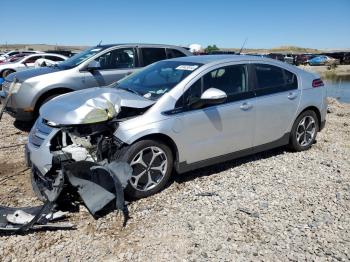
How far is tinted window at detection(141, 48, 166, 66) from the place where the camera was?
8414mm

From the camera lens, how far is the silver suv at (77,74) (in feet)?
23.7

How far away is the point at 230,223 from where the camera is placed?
3.96 m

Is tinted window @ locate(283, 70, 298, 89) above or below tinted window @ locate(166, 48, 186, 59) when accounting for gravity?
below

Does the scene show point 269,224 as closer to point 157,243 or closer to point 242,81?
point 157,243

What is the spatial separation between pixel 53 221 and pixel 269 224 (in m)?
2.29

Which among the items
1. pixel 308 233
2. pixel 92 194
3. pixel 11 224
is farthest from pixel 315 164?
pixel 11 224

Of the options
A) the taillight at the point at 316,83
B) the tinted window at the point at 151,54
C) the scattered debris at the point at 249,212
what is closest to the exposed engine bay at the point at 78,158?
the scattered debris at the point at 249,212

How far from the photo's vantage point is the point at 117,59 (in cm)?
815

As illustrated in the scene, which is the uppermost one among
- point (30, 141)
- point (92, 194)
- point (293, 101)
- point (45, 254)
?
point (293, 101)

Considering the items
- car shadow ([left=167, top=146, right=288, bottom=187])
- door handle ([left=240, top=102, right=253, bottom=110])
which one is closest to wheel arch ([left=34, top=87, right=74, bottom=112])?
car shadow ([left=167, top=146, right=288, bottom=187])

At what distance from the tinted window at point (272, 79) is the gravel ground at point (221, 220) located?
45.2 inches

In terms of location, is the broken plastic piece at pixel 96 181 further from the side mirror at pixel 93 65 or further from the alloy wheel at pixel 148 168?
the side mirror at pixel 93 65

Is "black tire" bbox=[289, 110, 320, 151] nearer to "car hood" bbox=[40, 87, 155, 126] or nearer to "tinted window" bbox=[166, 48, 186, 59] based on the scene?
"car hood" bbox=[40, 87, 155, 126]

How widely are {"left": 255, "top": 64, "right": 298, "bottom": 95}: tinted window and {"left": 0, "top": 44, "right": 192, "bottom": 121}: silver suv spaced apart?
3.54 meters
